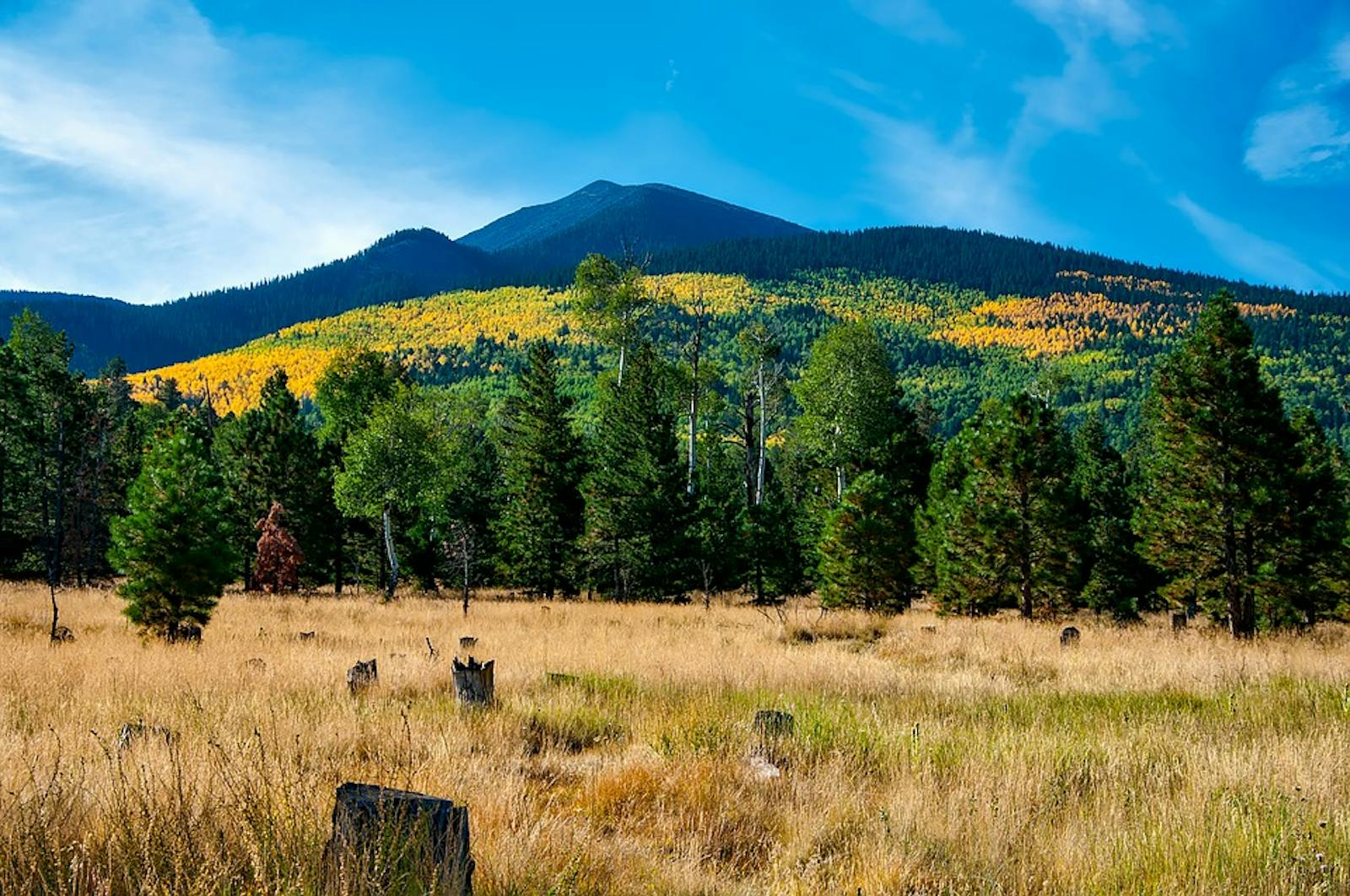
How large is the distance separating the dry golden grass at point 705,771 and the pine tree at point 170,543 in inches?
84.1

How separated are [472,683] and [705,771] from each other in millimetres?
3437

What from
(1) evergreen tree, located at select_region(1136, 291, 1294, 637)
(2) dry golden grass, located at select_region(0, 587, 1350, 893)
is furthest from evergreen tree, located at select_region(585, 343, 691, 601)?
(2) dry golden grass, located at select_region(0, 587, 1350, 893)

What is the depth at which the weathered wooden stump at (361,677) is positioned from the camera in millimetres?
8719

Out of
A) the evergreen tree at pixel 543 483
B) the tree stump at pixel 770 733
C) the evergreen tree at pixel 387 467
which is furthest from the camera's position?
the evergreen tree at pixel 543 483

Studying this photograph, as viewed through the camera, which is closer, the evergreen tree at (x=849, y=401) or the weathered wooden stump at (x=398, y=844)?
the weathered wooden stump at (x=398, y=844)

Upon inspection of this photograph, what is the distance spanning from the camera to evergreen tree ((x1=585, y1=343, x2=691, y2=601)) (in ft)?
91.8

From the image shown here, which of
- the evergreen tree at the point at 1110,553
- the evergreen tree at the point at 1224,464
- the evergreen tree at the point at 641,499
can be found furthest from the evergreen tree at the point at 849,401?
the evergreen tree at the point at 1224,464

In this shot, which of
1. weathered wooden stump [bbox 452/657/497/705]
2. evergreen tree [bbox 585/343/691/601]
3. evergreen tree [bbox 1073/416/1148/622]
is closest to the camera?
weathered wooden stump [bbox 452/657/497/705]

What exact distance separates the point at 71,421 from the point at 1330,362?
743 feet

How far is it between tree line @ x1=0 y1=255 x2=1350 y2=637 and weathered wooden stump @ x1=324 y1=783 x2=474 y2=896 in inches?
522

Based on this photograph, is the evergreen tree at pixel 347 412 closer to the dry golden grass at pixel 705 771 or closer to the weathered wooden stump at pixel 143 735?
the dry golden grass at pixel 705 771

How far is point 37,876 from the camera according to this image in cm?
316

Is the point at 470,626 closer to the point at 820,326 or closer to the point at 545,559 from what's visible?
the point at 545,559

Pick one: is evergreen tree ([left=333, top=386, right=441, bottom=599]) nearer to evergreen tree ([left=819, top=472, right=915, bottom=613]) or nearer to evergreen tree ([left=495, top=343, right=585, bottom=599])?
evergreen tree ([left=495, top=343, right=585, bottom=599])
